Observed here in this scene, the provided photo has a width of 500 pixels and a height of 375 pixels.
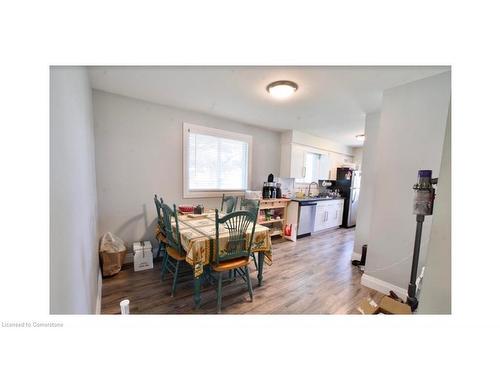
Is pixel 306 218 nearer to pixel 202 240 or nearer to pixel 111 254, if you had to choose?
pixel 202 240

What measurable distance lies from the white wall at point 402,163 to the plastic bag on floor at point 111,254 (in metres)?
2.82

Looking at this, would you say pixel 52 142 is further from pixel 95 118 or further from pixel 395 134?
pixel 395 134

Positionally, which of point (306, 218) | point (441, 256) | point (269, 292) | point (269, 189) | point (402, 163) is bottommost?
point (269, 292)

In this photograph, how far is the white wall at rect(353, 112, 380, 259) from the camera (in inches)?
89.4

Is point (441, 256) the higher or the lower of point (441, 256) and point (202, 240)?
the higher

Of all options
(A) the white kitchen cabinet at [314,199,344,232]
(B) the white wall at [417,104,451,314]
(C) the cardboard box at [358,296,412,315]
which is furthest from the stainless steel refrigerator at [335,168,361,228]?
(B) the white wall at [417,104,451,314]

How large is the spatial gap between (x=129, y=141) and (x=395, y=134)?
9.85 feet

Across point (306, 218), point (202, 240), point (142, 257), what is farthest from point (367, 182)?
point (142, 257)

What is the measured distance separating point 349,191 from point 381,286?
108 inches

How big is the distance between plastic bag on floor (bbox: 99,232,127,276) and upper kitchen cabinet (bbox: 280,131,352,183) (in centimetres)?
295

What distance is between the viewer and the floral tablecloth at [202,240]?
1312 millimetres

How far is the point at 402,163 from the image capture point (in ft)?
5.07
